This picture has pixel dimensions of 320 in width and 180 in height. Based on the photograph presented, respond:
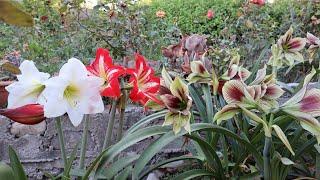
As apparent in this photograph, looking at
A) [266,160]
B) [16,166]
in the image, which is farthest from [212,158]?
[16,166]

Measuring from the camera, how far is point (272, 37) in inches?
148

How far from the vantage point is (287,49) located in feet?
6.70

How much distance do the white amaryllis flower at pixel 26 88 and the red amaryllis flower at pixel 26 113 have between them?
15 mm

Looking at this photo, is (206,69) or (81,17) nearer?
(206,69)

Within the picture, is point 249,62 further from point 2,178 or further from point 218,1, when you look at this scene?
point 218,1

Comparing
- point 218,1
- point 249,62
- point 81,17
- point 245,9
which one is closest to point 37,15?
point 81,17

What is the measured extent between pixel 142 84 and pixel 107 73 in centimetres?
12

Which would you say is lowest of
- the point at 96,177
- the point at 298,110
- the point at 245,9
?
the point at 96,177

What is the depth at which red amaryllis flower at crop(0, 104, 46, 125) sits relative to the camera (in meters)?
1.29

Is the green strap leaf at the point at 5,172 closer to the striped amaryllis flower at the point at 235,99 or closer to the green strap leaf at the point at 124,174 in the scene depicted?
the green strap leaf at the point at 124,174

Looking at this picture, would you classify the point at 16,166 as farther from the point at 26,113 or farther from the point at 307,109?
the point at 307,109

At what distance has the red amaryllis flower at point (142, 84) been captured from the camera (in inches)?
56.7

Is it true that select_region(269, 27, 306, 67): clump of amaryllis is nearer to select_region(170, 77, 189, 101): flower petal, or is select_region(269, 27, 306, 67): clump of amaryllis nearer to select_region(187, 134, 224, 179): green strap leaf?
select_region(187, 134, 224, 179): green strap leaf

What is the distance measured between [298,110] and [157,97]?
395mm
